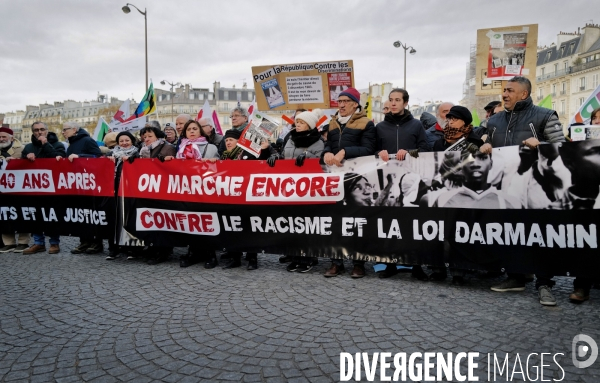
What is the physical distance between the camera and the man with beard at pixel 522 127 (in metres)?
4.60

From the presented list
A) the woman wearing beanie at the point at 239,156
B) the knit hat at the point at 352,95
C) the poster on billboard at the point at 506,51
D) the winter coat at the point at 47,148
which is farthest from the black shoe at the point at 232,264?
the poster on billboard at the point at 506,51

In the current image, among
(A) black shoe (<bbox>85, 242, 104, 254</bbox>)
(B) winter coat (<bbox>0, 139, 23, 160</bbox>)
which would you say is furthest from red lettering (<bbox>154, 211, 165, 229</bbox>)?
(B) winter coat (<bbox>0, 139, 23, 160</bbox>)

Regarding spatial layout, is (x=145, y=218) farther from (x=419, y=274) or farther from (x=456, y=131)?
(x=456, y=131)

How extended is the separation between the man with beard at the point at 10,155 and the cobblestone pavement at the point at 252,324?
239 centimetres

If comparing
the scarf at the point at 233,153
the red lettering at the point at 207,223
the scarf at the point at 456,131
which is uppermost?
the scarf at the point at 456,131

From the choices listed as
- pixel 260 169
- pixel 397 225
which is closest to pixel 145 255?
pixel 260 169

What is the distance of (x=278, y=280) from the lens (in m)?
5.31

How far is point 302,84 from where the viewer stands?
26.5ft

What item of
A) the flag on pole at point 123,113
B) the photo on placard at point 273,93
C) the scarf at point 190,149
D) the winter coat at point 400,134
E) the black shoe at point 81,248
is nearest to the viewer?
the winter coat at point 400,134

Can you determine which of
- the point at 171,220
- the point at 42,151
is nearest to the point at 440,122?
the point at 171,220

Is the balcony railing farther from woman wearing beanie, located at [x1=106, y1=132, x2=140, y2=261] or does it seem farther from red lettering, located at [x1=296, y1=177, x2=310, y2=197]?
woman wearing beanie, located at [x1=106, y1=132, x2=140, y2=261]

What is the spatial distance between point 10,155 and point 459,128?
8136mm

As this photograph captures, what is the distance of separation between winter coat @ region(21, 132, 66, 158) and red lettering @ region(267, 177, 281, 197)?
169 inches

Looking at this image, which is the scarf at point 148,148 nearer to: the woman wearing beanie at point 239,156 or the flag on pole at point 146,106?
the woman wearing beanie at point 239,156
